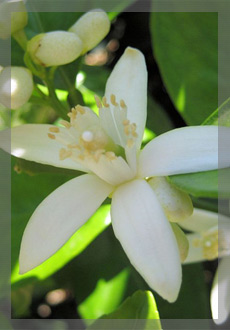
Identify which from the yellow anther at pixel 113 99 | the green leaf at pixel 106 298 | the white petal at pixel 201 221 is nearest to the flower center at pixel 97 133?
the yellow anther at pixel 113 99

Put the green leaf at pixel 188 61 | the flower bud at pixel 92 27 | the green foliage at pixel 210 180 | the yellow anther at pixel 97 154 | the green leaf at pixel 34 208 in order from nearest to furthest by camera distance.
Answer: the green foliage at pixel 210 180 → the yellow anther at pixel 97 154 → the flower bud at pixel 92 27 → the green leaf at pixel 34 208 → the green leaf at pixel 188 61

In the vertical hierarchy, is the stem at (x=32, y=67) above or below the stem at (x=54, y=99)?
above

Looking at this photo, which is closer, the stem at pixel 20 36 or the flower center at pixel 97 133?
the flower center at pixel 97 133

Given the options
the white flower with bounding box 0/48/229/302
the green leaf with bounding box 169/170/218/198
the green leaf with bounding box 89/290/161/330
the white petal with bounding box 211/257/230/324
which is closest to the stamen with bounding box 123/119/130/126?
the white flower with bounding box 0/48/229/302

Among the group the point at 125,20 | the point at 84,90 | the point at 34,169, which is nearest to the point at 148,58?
the point at 125,20

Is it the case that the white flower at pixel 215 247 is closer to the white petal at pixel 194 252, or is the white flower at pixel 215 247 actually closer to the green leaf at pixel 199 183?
the white petal at pixel 194 252

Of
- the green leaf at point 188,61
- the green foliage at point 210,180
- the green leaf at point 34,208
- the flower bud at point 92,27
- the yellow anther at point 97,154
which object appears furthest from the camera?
the green leaf at point 188,61

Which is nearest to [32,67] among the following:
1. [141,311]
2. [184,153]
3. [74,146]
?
[74,146]

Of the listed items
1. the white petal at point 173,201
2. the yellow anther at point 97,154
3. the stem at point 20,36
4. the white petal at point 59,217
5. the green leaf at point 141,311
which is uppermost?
the stem at point 20,36
